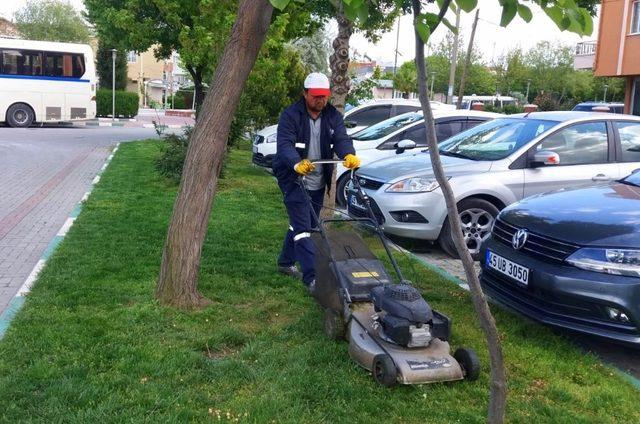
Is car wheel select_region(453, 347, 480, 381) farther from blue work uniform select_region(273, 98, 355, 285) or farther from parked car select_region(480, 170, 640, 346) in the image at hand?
blue work uniform select_region(273, 98, 355, 285)

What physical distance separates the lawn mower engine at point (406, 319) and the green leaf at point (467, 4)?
5.94ft

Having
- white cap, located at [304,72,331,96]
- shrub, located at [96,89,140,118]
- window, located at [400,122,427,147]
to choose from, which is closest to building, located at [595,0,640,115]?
window, located at [400,122,427,147]

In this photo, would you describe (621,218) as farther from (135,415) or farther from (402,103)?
(402,103)

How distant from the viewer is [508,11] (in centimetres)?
274

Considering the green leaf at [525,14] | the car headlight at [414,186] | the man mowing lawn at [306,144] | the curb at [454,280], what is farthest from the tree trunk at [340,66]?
the green leaf at [525,14]

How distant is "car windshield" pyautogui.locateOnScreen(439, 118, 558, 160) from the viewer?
7.74 metres

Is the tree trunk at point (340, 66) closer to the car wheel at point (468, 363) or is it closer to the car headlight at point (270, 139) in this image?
the car wheel at point (468, 363)

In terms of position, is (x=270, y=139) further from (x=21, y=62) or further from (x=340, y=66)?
(x=21, y=62)

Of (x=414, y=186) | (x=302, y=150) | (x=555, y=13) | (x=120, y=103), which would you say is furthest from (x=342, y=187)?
(x=120, y=103)

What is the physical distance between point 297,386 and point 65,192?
26.9 ft

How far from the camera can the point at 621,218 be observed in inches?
183

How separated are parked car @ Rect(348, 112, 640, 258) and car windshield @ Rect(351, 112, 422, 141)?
323cm

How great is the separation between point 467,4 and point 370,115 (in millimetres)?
11897

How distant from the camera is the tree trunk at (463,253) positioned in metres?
3.00
